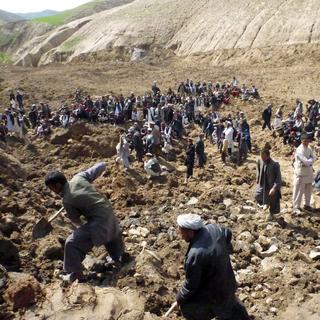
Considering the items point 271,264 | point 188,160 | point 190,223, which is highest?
point 190,223

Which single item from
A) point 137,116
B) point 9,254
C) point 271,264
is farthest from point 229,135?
point 9,254

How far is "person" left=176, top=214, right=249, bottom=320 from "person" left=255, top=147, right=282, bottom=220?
11.1 ft

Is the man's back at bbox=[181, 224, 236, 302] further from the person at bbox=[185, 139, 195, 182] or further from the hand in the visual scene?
the person at bbox=[185, 139, 195, 182]

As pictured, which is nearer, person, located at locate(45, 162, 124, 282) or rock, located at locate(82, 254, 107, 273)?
person, located at locate(45, 162, 124, 282)

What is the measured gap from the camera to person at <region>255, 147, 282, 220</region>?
720 cm

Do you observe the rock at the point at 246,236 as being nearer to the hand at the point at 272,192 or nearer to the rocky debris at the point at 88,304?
the hand at the point at 272,192

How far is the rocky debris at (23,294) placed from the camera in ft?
14.8

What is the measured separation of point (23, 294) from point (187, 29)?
40346mm

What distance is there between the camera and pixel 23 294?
14.8ft

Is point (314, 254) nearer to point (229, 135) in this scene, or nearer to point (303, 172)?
point (303, 172)

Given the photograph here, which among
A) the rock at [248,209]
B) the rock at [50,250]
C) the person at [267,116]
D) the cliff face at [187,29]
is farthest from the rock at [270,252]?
the cliff face at [187,29]

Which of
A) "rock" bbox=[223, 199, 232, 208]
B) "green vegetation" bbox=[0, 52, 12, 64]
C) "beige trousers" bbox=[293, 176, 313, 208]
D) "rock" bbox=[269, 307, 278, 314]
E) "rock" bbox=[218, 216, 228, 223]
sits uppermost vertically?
"green vegetation" bbox=[0, 52, 12, 64]

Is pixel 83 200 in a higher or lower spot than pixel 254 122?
higher

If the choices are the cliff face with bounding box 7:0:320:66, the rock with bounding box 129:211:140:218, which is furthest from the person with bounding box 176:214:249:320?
the cliff face with bounding box 7:0:320:66
